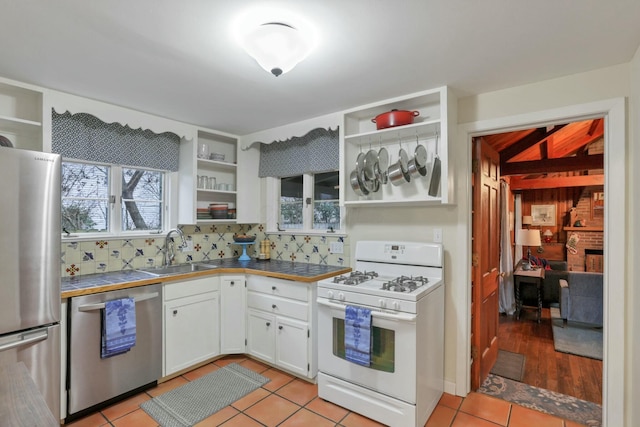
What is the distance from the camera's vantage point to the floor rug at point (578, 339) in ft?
11.3

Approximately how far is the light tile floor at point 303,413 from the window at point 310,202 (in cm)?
153

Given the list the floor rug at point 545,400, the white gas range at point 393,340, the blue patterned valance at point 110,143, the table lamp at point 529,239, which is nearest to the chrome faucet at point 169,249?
the blue patterned valance at point 110,143

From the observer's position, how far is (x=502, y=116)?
236cm

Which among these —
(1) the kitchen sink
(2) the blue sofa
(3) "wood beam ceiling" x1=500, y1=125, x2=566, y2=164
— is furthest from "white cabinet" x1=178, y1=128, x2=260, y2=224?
(2) the blue sofa

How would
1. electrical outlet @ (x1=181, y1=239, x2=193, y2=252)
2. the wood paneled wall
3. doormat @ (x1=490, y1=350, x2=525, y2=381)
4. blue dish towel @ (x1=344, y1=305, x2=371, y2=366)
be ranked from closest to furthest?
blue dish towel @ (x1=344, y1=305, x2=371, y2=366) → doormat @ (x1=490, y1=350, x2=525, y2=381) → electrical outlet @ (x1=181, y1=239, x2=193, y2=252) → the wood paneled wall

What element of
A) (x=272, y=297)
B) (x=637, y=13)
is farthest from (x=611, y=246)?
(x=272, y=297)

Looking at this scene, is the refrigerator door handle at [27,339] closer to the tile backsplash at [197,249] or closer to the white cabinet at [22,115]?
the tile backsplash at [197,249]

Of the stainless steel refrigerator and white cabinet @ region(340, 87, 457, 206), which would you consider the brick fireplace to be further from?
the stainless steel refrigerator

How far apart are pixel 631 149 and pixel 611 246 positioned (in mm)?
571

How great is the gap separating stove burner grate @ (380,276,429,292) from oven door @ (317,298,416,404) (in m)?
0.16

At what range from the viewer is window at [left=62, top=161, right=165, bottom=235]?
2.70 meters

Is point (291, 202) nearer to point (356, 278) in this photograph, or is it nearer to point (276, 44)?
point (356, 278)

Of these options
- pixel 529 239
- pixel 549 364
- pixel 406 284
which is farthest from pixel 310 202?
pixel 529 239

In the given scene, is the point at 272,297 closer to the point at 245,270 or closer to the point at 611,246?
the point at 245,270
